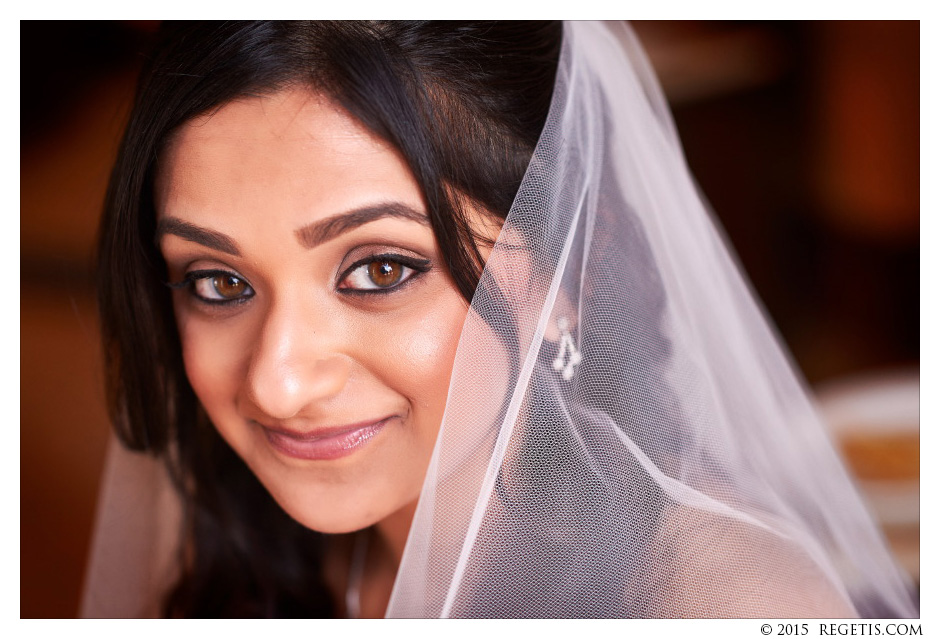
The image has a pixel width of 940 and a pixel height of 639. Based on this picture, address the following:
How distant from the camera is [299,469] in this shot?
2.88 feet

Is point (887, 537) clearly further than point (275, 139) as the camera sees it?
Yes

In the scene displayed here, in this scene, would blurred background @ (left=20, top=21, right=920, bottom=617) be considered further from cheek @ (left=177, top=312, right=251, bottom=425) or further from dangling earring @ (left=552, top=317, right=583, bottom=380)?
dangling earring @ (left=552, top=317, right=583, bottom=380)

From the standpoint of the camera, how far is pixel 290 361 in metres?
0.76

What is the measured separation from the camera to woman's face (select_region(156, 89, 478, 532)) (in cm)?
75

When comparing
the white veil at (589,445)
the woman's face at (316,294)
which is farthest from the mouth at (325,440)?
the white veil at (589,445)

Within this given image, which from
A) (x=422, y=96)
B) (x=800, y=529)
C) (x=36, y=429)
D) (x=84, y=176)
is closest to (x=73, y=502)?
(x=36, y=429)

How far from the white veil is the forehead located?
152 millimetres

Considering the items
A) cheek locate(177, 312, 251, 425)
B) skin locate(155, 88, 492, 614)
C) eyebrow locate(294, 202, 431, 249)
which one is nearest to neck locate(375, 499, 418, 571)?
skin locate(155, 88, 492, 614)

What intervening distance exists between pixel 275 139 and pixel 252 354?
0.25 metres

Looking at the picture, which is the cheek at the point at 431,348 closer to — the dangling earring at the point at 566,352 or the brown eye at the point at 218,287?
the dangling earring at the point at 566,352

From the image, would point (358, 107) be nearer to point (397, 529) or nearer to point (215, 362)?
point (215, 362)

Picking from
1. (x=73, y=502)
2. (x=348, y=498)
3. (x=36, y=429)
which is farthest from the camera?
(x=73, y=502)

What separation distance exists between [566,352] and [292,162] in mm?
356
